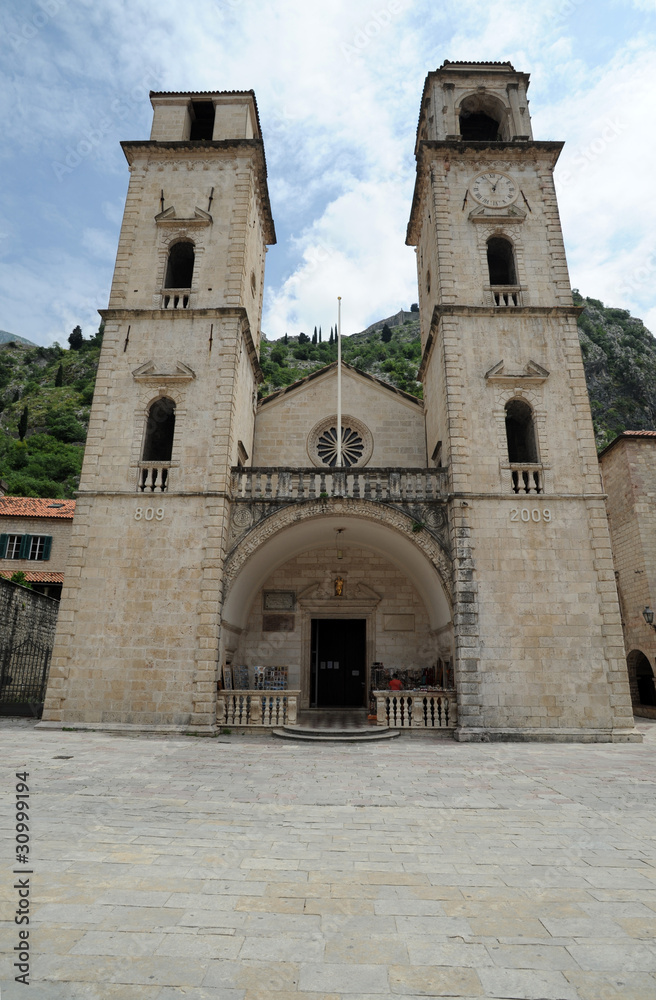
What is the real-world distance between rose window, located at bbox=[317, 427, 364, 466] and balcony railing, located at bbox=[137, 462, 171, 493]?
17.8 feet

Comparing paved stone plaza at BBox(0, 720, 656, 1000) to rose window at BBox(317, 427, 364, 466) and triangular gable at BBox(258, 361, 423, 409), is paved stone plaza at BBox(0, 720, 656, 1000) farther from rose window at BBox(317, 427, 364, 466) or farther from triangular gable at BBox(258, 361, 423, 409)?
triangular gable at BBox(258, 361, 423, 409)

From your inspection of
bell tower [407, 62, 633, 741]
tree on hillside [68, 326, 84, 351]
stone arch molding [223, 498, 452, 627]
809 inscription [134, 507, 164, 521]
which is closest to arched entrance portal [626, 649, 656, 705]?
bell tower [407, 62, 633, 741]

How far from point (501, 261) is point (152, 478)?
1235cm

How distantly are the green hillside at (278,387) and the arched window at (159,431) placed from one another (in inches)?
1367

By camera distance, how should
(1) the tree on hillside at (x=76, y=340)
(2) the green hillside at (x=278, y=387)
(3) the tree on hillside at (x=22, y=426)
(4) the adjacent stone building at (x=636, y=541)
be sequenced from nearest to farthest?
(4) the adjacent stone building at (x=636, y=541) < (2) the green hillside at (x=278, y=387) < (3) the tree on hillside at (x=22, y=426) < (1) the tree on hillside at (x=76, y=340)

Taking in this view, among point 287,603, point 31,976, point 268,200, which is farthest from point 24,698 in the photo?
point 268,200

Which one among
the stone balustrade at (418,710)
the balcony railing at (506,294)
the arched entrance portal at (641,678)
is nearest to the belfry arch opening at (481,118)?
the balcony railing at (506,294)

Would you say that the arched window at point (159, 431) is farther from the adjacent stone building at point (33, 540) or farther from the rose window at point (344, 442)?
the adjacent stone building at point (33, 540)

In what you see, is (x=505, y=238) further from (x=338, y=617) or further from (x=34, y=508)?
(x=34, y=508)

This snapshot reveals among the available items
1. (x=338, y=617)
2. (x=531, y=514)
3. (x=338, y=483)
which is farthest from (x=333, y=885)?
(x=338, y=617)

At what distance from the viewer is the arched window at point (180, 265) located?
1631cm

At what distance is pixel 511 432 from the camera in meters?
15.8

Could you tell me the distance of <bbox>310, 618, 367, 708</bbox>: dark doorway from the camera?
52.9ft

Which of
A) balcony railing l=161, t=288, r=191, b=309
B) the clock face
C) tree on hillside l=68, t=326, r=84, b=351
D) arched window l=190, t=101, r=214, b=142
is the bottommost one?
balcony railing l=161, t=288, r=191, b=309
